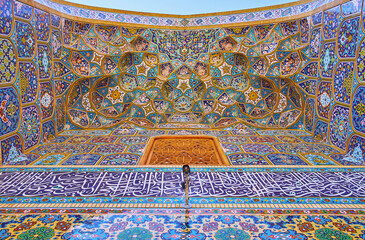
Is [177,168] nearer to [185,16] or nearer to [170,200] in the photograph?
[170,200]

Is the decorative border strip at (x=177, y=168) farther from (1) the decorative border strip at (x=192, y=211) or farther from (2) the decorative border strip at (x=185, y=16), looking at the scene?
(2) the decorative border strip at (x=185, y=16)

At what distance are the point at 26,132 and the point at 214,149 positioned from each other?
3.24 m

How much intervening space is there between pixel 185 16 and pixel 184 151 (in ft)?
10.9

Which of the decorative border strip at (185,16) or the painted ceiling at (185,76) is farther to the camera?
the painted ceiling at (185,76)

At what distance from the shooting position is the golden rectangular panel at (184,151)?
4.03m

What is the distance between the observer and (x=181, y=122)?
6.17 meters

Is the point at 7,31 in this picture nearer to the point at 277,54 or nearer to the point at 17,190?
the point at 17,190

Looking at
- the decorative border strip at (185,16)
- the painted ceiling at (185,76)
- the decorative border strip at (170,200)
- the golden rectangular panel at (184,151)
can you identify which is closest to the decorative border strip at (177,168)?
the golden rectangular panel at (184,151)

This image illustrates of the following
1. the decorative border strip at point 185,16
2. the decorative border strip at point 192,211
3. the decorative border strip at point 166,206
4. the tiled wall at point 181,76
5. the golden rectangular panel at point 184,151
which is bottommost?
the decorative border strip at point 192,211

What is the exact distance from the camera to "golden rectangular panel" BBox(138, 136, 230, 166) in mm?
4031

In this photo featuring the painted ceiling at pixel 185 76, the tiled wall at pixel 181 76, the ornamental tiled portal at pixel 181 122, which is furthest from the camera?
the painted ceiling at pixel 185 76

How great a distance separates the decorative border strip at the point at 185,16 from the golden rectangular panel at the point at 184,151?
107 inches

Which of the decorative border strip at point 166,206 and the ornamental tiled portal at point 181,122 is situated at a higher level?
the ornamental tiled portal at point 181,122

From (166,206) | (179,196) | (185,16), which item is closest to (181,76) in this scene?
(185,16)
